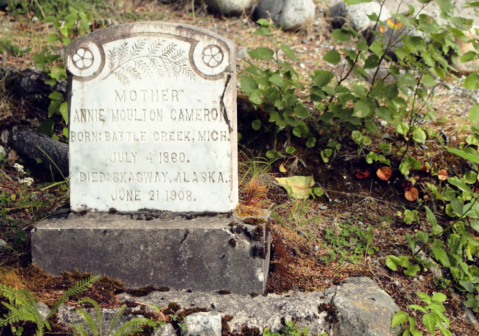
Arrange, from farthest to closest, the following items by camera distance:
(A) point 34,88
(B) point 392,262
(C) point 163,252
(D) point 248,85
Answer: (A) point 34,88
(D) point 248,85
(B) point 392,262
(C) point 163,252

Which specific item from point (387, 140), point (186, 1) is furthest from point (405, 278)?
point (186, 1)

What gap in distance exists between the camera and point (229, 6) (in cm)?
632

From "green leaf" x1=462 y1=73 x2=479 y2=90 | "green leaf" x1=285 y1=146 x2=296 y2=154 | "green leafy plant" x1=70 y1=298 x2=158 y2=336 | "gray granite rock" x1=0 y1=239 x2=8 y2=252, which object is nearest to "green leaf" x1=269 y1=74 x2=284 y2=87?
"green leaf" x1=285 y1=146 x2=296 y2=154

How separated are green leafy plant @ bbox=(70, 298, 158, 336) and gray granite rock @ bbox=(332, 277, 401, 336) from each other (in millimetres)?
1063

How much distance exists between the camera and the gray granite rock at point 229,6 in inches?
248

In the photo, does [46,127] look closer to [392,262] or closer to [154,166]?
[154,166]

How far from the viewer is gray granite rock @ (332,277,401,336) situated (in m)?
2.62

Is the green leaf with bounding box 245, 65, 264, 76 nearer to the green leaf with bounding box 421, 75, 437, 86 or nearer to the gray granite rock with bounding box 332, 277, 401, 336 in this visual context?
the green leaf with bounding box 421, 75, 437, 86

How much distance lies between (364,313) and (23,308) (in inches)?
71.6

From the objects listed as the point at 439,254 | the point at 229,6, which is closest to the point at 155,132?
the point at 439,254

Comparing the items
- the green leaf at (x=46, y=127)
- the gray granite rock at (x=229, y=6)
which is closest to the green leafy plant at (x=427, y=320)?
the green leaf at (x=46, y=127)

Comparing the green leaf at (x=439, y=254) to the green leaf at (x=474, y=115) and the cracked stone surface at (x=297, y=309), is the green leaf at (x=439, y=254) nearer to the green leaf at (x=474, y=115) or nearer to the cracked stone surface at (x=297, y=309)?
the cracked stone surface at (x=297, y=309)

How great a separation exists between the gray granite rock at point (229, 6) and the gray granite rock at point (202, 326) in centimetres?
481

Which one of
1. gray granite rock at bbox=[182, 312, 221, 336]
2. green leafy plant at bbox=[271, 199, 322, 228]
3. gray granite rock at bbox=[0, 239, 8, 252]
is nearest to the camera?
gray granite rock at bbox=[182, 312, 221, 336]
